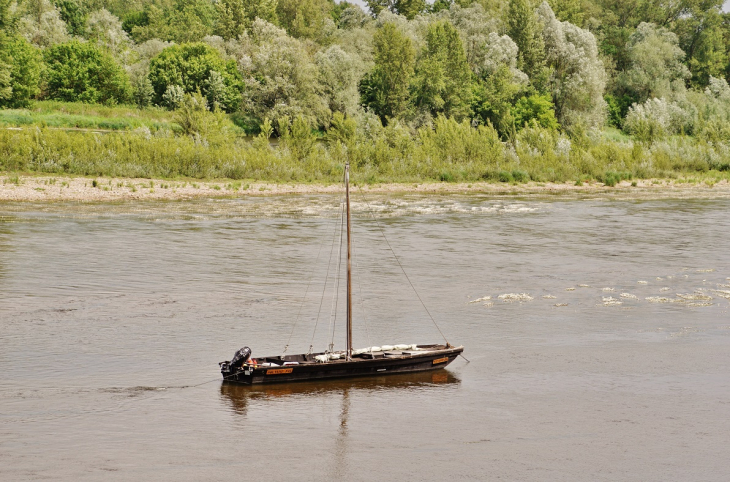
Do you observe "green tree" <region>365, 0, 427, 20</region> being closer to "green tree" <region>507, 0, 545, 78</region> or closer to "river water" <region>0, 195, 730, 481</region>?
"green tree" <region>507, 0, 545, 78</region>

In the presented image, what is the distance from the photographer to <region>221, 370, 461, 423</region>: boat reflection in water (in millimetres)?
18641

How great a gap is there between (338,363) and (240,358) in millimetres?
2087

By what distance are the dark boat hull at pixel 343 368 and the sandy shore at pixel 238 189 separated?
3511 cm

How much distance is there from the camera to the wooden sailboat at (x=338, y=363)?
1903cm

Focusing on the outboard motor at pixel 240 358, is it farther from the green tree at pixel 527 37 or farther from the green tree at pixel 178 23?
the green tree at pixel 178 23

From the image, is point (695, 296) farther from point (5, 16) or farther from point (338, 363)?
point (5, 16)

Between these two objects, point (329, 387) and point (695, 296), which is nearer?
point (329, 387)

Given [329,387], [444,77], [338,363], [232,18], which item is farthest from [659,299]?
[232,18]

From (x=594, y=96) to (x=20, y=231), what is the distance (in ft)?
290

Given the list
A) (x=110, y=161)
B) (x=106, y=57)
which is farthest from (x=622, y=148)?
(x=106, y=57)

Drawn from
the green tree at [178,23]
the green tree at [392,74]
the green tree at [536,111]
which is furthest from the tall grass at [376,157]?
the green tree at [178,23]

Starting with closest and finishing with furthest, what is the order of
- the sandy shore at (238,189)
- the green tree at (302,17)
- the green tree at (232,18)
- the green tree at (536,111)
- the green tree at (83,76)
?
1. the sandy shore at (238,189)
2. the green tree at (83,76)
3. the green tree at (536,111)
4. the green tree at (232,18)
5. the green tree at (302,17)

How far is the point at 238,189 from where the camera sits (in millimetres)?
58219

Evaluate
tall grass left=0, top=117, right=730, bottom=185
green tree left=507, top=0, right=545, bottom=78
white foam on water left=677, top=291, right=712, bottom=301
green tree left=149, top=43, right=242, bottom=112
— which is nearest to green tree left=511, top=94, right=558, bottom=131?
green tree left=507, top=0, right=545, bottom=78
